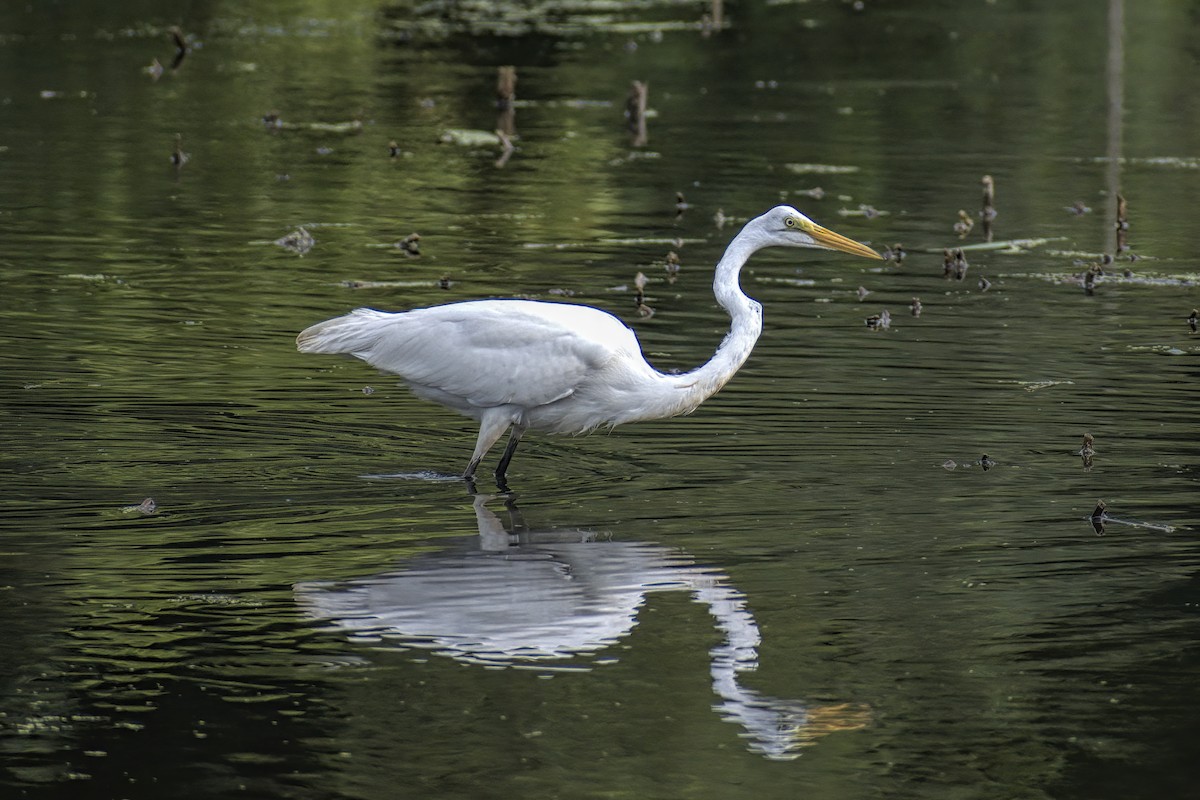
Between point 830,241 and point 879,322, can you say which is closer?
point 830,241

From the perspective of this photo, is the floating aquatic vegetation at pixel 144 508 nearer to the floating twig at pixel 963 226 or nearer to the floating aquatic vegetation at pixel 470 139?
the floating twig at pixel 963 226

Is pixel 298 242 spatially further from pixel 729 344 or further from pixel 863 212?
pixel 729 344

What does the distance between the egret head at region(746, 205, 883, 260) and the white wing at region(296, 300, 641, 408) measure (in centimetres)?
112

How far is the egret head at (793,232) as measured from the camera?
12.0 meters

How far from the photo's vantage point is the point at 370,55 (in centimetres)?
3875

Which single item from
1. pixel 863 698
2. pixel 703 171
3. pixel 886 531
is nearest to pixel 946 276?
pixel 703 171

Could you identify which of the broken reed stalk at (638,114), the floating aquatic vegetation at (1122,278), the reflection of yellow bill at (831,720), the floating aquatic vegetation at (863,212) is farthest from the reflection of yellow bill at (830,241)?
the broken reed stalk at (638,114)

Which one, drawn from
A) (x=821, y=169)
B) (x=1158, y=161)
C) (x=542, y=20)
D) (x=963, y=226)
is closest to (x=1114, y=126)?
(x=1158, y=161)

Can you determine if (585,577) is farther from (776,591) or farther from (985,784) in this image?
(985,784)

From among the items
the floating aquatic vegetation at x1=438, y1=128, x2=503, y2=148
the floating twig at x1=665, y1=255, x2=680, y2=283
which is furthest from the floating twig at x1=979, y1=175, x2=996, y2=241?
the floating aquatic vegetation at x1=438, y1=128, x2=503, y2=148

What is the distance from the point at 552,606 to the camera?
9094 mm

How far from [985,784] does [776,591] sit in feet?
7.79

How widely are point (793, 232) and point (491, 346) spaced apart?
2.03 metres

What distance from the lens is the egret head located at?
11984 millimetres
